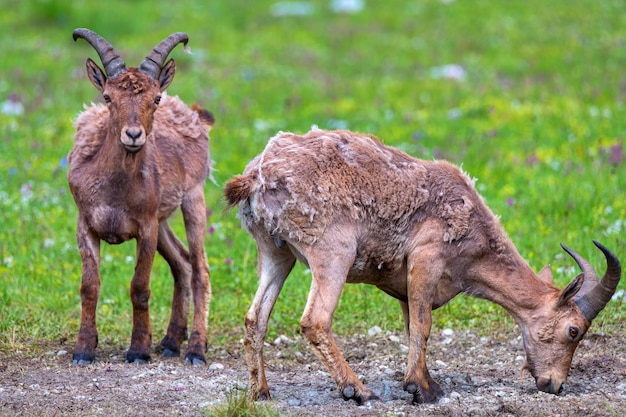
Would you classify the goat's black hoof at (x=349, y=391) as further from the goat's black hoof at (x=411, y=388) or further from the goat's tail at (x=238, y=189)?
the goat's tail at (x=238, y=189)

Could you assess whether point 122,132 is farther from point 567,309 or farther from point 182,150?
point 567,309

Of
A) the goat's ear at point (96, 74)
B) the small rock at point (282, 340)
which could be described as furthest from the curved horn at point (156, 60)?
the small rock at point (282, 340)

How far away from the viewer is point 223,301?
10273 mm

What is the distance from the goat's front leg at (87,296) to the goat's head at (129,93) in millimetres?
986

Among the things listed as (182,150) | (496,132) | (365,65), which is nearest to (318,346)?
(182,150)

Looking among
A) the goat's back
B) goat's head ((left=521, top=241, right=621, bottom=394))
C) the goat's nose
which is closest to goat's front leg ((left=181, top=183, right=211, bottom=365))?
the goat's nose

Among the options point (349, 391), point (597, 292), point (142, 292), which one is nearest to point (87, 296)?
point (142, 292)

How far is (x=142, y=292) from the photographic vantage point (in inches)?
348

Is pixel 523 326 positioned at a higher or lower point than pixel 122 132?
lower

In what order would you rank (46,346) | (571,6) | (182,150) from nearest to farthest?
(46,346)
(182,150)
(571,6)

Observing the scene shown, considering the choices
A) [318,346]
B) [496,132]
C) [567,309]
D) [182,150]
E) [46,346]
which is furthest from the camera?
[496,132]

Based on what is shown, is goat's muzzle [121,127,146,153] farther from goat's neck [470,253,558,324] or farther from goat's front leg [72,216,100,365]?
goat's neck [470,253,558,324]

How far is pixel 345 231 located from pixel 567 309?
200 cm

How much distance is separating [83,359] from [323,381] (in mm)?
2131
